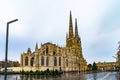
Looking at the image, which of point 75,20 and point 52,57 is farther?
point 75,20

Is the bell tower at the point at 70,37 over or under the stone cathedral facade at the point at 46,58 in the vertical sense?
over

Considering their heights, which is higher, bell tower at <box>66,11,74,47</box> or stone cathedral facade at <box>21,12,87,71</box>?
bell tower at <box>66,11,74,47</box>

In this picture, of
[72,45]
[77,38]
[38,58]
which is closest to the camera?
[38,58]

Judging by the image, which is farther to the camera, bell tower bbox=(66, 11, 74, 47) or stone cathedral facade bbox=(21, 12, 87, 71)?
bell tower bbox=(66, 11, 74, 47)

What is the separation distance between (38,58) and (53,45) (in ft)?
29.9

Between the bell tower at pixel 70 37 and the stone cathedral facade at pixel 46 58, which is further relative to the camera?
the bell tower at pixel 70 37

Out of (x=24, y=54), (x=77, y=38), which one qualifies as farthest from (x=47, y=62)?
(x=77, y=38)

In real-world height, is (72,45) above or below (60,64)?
above

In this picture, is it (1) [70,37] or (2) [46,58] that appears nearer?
(2) [46,58]

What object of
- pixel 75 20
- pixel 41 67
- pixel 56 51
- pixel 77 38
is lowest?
pixel 41 67

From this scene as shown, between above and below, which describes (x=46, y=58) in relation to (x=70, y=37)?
below

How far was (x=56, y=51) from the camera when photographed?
11919cm

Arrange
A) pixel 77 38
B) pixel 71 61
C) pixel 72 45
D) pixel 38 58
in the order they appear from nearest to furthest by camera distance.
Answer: pixel 38 58
pixel 71 61
pixel 72 45
pixel 77 38

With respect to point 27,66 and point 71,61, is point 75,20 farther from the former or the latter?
point 27,66
